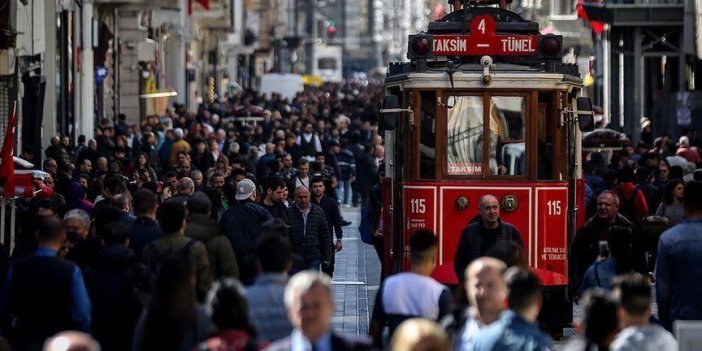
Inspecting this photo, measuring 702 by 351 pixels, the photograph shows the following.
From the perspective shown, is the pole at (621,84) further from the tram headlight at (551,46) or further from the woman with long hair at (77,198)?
the tram headlight at (551,46)

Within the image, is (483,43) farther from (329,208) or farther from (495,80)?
(329,208)

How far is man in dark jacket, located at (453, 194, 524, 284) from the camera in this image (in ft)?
49.9

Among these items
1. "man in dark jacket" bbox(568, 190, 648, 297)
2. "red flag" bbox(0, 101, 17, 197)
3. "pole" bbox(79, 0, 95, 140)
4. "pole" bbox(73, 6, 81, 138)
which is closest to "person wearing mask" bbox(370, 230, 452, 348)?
"man in dark jacket" bbox(568, 190, 648, 297)

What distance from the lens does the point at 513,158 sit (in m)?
17.5

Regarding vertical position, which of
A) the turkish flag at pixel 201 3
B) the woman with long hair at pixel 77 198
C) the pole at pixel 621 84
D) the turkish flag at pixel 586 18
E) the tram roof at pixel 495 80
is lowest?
the woman with long hair at pixel 77 198

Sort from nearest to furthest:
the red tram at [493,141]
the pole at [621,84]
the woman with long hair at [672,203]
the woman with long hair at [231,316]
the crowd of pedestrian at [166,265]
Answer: the woman with long hair at [231,316]
the crowd of pedestrian at [166,265]
the red tram at [493,141]
the woman with long hair at [672,203]
the pole at [621,84]

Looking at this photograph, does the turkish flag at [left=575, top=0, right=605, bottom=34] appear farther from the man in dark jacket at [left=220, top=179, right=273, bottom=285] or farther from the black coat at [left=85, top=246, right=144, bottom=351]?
the black coat at [left=85, top=246, right=144, bottom=351]

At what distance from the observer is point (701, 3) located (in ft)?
129

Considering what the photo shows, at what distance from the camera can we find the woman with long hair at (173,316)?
9.30 m

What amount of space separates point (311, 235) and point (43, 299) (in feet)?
21.9

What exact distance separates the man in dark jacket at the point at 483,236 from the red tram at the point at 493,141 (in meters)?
1.89

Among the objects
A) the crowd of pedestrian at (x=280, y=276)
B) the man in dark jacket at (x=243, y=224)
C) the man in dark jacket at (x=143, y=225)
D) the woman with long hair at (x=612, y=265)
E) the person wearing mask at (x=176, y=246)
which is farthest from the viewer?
the man in dark jacket at (x=243, y=224)

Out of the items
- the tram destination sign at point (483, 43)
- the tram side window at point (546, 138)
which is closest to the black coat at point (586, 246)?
the tram side window at point (546, 138)

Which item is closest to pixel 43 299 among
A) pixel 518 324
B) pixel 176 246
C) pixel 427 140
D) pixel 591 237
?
pixel 176 246
